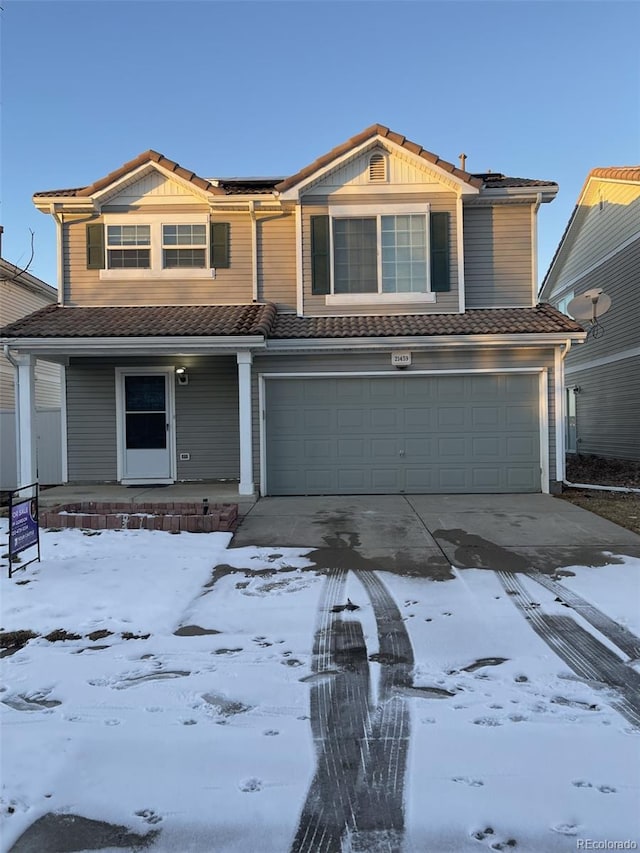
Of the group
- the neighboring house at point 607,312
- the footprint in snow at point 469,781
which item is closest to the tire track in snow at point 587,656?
the footprint in snow at point 469,781

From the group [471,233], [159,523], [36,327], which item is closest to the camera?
[159,523]

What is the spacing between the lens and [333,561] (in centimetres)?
580

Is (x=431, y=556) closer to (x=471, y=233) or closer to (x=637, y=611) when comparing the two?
(x=637, y=611)

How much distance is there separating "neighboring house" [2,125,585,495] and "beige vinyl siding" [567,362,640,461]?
568cm

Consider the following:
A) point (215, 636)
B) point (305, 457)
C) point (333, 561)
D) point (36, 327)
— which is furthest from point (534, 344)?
point (36, 327)

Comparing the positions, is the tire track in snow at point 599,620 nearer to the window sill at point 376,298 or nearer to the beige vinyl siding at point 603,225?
the window sill at point 376,298

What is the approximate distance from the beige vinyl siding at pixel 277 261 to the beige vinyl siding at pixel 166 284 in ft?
0.88

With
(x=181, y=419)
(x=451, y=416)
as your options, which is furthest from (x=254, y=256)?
(x=451, y=416)

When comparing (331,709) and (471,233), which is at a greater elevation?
(471,233)

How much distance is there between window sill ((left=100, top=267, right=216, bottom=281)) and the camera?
10.6 m

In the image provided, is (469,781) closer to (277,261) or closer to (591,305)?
(277,261)

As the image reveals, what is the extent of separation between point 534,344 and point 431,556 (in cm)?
515

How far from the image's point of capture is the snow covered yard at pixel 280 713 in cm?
216

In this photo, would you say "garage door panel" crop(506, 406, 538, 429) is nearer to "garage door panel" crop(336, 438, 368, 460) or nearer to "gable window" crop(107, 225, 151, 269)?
"garage door panel" crop(336, 438, 368, 460)
